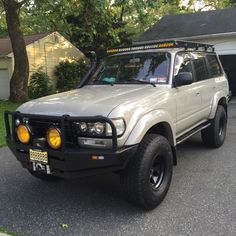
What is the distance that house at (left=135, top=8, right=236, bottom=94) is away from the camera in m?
16.1

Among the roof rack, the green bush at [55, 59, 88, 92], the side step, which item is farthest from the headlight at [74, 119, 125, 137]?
the green bush at [55, 59, 88, 92]

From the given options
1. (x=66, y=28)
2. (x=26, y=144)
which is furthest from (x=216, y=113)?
(x=66, y=28)

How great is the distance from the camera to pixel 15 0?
587 inches

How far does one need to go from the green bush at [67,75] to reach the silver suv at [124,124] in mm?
16232

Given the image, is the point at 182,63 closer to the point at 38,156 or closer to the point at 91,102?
the point at 91,102

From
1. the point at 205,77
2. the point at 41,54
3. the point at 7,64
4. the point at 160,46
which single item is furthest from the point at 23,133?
the point at 41,54

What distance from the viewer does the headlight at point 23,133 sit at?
4121 mm

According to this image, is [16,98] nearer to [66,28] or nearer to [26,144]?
[66,28]

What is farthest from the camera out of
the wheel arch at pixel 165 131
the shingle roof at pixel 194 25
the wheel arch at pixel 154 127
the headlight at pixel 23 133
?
the shingle roof at pixel 194 25

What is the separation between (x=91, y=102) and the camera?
4145 mm

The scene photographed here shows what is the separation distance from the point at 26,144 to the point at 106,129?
1.05 metres

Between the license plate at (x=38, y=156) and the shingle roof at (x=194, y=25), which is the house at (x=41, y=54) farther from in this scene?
the license plate at (x=38, y=156)

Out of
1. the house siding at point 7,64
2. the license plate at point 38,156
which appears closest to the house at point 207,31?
the house siding at point 7,64

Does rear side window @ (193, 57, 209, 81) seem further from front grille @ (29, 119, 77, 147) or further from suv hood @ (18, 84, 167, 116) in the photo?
front grille @ (29, 119, 77, 147)
